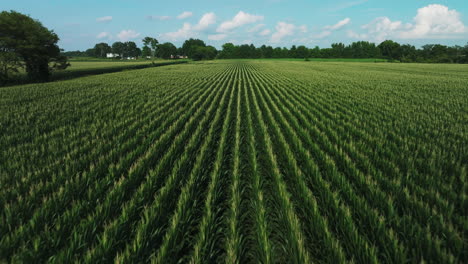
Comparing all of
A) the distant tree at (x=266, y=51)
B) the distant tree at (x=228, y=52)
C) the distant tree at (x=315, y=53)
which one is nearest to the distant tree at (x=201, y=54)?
the distant tree at (x=228, y=52)

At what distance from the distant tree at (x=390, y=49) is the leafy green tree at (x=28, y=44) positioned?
481ft

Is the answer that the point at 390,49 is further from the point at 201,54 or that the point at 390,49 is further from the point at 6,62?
the point at 6,62

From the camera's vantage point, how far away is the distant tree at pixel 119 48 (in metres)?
179

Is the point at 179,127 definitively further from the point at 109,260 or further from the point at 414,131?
the point at 414,131

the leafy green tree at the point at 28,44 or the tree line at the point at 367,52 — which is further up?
the tree line at the point at 367,52

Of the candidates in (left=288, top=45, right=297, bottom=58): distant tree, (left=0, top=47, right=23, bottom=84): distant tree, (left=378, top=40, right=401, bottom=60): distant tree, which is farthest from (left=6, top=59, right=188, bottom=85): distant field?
(left=378, top=40, right=401, bottom=60): distant tree

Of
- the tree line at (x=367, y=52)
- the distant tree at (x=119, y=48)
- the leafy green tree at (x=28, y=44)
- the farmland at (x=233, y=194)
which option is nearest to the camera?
the farmland at (x=233, y=194)

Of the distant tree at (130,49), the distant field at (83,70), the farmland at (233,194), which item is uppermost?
the distant tree at (130,49)

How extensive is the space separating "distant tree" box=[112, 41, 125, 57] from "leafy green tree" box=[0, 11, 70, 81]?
16954cm

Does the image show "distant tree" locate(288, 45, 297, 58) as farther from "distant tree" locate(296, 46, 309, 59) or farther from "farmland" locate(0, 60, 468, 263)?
"farmland" locate(0, 60, 468, 263)

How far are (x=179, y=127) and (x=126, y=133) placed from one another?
1.77m

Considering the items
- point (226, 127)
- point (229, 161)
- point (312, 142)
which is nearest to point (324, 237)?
point (229, 161)

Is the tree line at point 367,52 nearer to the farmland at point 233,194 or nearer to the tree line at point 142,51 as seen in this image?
the tree line at point 142,51

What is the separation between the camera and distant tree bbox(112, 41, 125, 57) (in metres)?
179
